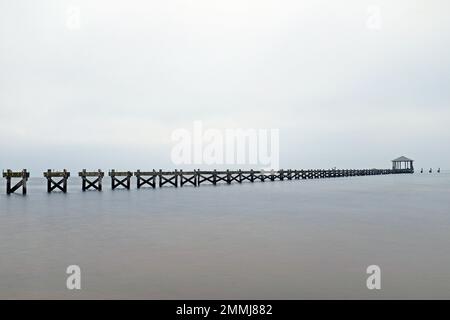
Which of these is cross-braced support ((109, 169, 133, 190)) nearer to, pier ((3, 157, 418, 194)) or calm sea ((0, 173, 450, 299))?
pier ((3, 157, 418, 194))

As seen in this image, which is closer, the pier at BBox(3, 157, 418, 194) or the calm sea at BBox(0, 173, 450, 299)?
the calm sea at BBox(0, 173, 450, 299)

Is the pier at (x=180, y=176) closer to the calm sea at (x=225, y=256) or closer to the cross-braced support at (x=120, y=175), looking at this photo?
the cross-braced support at (x=120, y=175)

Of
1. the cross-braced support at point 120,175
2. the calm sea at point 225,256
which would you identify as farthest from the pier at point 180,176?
the calm sea at point 225,256

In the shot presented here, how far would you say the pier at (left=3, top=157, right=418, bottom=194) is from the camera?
110 feet

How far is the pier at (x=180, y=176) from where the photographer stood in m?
33.6

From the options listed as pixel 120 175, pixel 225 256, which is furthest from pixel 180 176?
pixel 225 256

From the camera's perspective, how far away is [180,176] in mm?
45594

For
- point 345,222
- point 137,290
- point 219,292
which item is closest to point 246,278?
point 219,292

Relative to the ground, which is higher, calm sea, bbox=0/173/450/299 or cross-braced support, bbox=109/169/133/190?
cross-braced support, bbox=109/169/133/190

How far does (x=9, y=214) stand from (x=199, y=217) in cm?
1041

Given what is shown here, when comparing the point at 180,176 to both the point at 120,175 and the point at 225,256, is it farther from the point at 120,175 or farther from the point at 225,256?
the point at 225,256

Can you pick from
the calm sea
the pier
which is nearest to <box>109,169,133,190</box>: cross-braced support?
the pier
